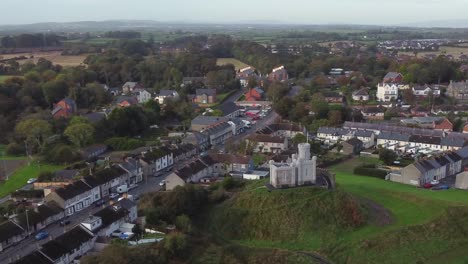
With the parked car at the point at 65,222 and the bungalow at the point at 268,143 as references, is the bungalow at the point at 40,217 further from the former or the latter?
the bungalow at the point at 268,143

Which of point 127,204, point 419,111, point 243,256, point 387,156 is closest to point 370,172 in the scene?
point 387,156

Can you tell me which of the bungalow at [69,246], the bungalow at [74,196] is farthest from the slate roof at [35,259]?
the bungalow at [74,196]

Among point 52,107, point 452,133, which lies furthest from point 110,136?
point 452,133

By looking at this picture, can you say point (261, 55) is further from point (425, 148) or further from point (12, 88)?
point (425, 148)

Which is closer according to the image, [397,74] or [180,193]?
[180,193]

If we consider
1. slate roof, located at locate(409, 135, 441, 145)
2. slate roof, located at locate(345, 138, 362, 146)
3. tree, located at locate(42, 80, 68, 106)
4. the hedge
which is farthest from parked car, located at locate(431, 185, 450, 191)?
tree, located at locate(42, 80, 68, 106)

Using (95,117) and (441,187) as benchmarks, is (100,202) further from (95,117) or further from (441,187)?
(95,117)
